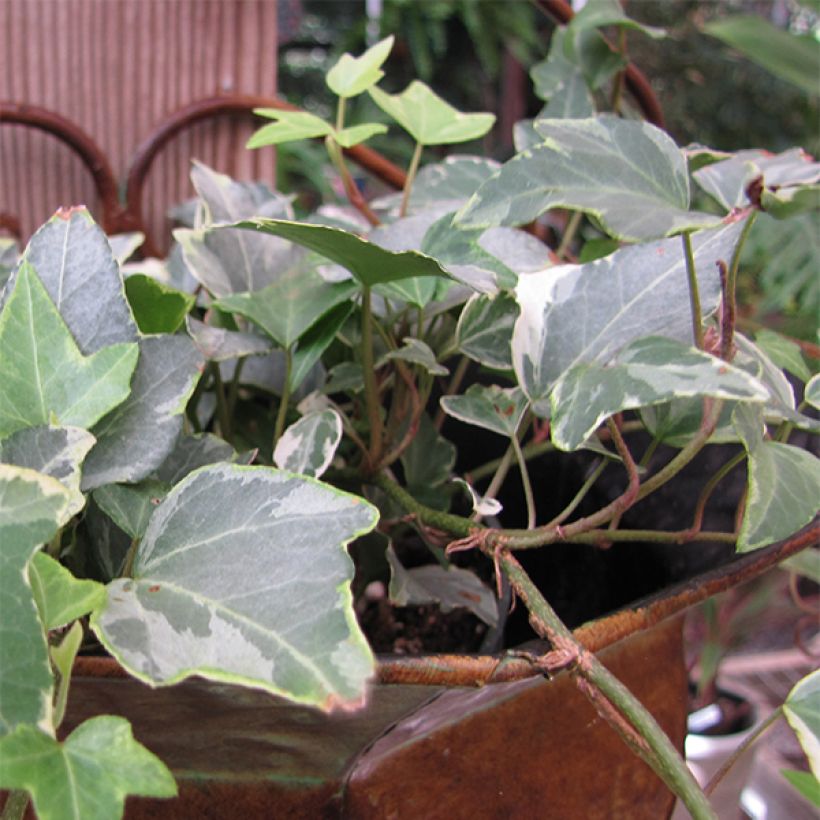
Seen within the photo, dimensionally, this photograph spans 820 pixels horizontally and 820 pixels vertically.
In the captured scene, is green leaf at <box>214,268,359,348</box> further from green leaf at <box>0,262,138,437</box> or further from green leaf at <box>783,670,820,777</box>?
green leaf at <box>783,670,820,777</box>

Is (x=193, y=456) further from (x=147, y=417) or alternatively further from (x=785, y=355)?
(x=785, y=355)

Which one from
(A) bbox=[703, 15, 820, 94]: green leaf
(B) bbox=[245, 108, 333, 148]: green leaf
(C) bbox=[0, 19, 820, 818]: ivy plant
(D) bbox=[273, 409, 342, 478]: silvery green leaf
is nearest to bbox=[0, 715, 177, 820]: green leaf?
(C) bbox=[0, 19, 820, 818]: ivy plant

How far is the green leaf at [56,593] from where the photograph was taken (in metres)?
0.17

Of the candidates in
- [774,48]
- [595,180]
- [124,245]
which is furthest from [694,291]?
[774,48]

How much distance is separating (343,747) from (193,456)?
93 millimetres

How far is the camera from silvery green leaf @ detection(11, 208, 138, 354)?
0.23 metres

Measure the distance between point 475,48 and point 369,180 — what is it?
76 cm

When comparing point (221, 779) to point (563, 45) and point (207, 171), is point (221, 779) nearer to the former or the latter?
point (207, 171)

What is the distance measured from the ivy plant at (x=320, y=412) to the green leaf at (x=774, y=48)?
2.19ft

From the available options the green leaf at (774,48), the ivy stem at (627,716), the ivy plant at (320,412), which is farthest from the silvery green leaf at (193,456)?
the green leaf at (774,48)

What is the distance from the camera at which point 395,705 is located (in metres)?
0.20

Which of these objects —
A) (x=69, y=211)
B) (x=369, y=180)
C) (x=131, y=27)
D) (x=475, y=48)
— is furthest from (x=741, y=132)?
(x=69, y=211)

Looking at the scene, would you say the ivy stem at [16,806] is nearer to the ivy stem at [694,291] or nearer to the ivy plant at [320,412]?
the ivy plant at [320,412]

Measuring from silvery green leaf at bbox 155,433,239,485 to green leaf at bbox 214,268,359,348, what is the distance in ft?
0.15
